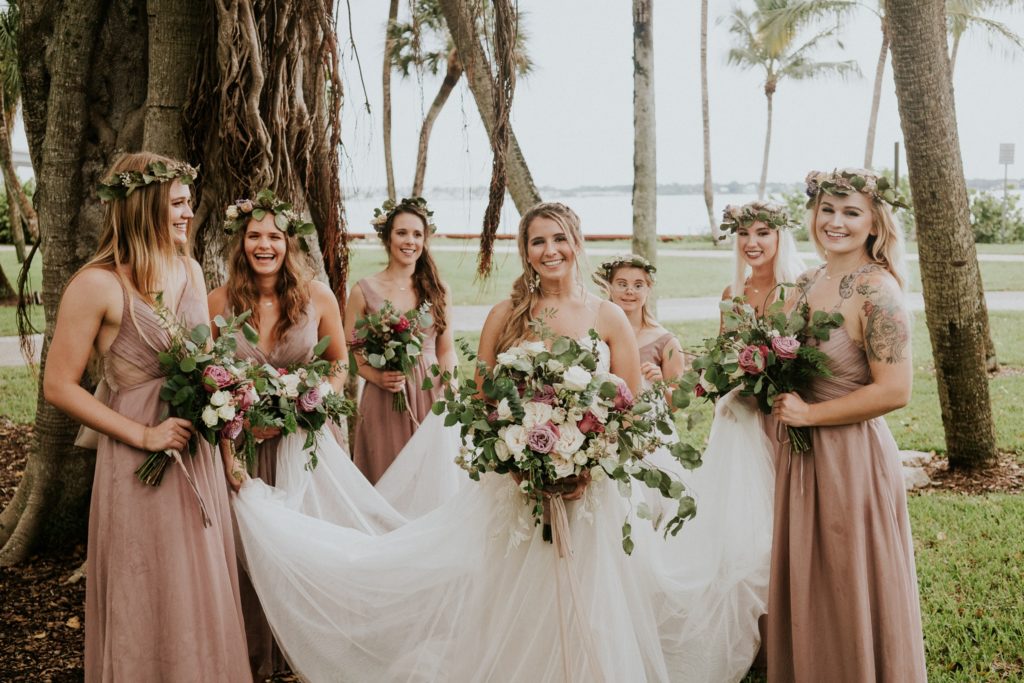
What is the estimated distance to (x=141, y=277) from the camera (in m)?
3.58

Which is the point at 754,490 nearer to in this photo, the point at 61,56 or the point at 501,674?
the point at 501,674

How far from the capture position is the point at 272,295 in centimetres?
480

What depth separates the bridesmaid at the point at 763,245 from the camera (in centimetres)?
548

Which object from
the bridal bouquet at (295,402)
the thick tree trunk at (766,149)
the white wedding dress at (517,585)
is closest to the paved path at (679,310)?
the bridal bouquet at (295,402)

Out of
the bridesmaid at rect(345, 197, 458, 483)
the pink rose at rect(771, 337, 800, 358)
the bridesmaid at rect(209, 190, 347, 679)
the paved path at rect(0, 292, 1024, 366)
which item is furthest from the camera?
the paved path at rect(0, 292, 1024, 366)

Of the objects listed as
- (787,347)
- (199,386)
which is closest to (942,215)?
(787,347)

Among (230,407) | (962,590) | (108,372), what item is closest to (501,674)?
(230,407)

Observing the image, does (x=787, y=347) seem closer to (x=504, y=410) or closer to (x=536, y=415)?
(x=536, y=415)

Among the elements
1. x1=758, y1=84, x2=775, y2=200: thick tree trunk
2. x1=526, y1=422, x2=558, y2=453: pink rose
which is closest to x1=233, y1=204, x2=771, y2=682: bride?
x1=526, y1=422, x2=558, y2=453: pink rose

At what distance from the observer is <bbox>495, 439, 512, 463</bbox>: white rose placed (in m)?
3.41

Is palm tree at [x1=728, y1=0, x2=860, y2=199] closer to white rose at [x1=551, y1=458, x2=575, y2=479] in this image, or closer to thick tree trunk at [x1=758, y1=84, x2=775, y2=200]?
thick tree trunk at [x1=758, y1=84, x2=775, y2=200]

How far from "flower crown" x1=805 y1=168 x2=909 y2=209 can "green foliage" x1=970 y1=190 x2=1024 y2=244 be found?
2985 cm

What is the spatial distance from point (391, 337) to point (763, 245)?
244 cm

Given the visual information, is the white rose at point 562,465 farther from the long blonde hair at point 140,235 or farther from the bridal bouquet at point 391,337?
the bridal bouquet at point 391,337
